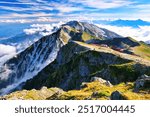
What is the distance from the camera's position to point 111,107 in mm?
34500

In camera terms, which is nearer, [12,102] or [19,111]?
[19,111]

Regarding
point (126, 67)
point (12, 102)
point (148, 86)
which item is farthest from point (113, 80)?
point (12, 102)

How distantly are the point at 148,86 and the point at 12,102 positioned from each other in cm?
3640

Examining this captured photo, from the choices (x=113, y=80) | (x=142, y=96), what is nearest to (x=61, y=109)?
(x=142, y=96)

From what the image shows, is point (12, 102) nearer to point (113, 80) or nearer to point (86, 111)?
point (86, 111)

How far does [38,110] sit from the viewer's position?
34.1 metres

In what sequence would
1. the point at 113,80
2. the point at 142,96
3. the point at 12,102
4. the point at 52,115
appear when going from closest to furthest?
the point at 52,115, the point at 12,102, the point at 142,96, the point at 113,80

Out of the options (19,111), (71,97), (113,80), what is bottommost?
(113,80)

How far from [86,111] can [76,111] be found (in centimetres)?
99

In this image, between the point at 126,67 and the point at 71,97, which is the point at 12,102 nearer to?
the point at 71,97

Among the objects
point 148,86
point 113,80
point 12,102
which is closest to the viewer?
point 12,102

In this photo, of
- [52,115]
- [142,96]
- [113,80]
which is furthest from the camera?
[113,80]

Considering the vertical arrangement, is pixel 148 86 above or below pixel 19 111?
below

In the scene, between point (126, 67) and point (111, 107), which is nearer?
point (111, 107)
